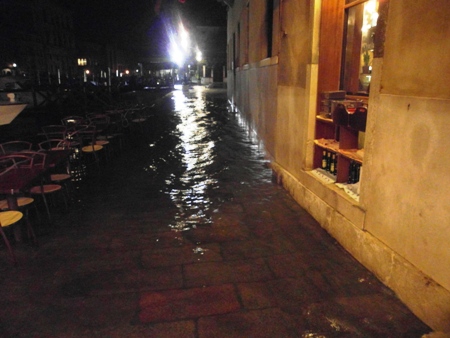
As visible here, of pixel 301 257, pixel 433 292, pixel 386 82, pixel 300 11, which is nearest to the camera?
pixel 433 292

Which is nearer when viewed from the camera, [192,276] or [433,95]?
[433,95]

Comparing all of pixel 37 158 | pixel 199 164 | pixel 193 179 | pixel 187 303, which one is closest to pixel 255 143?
pixel 199 164

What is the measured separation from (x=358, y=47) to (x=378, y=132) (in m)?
1.95

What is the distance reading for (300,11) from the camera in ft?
17.8

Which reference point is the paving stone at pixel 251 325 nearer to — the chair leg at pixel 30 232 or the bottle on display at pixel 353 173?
the bottle on display at pixel 353 173

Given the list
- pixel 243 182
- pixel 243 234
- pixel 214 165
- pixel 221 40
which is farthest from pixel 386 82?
pixel 221 40

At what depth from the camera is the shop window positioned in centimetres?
457

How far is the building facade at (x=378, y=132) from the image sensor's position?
275 cm

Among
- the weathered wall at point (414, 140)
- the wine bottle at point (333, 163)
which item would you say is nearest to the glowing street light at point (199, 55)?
the wine bottle at point (333, 163)

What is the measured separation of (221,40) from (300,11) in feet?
132

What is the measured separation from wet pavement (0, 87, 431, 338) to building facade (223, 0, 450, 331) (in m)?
0.34

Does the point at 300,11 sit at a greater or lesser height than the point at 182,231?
greater

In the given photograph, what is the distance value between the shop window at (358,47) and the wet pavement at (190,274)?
204 centimetres

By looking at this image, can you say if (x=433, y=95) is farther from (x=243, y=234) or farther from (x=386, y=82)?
(x=243, y=234)
